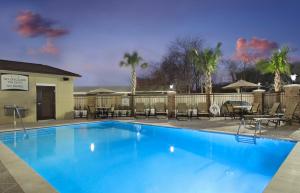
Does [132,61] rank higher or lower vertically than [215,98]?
higher

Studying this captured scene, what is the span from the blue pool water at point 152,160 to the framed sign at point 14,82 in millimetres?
3854

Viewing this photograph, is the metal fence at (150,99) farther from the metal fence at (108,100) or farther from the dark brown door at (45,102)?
the dark brown door at (45,102)

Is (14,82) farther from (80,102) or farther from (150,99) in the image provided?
(150,99)

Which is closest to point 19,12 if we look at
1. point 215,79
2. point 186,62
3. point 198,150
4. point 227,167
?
point 198,150

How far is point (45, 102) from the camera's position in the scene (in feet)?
52.6

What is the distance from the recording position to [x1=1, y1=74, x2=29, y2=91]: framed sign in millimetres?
13727

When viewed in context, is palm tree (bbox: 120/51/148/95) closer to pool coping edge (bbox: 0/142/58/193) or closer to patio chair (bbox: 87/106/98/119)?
patio chair (bbox: 87/106/98/119)

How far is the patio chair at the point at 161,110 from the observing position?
1736 centimetres

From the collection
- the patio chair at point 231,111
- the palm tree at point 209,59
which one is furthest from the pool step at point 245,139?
the palm tree at point 209,59

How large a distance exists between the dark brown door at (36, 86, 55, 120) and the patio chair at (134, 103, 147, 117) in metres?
5.11

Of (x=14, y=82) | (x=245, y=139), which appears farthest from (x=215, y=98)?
(x=14, y=82)

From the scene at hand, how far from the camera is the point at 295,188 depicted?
3867 millimetres

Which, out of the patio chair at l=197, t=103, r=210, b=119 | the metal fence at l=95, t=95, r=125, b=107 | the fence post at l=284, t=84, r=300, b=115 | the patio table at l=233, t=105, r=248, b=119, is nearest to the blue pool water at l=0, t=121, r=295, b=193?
the fence post at l=284, t=84, r=300, b=115

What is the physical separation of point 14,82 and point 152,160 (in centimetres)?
1021
